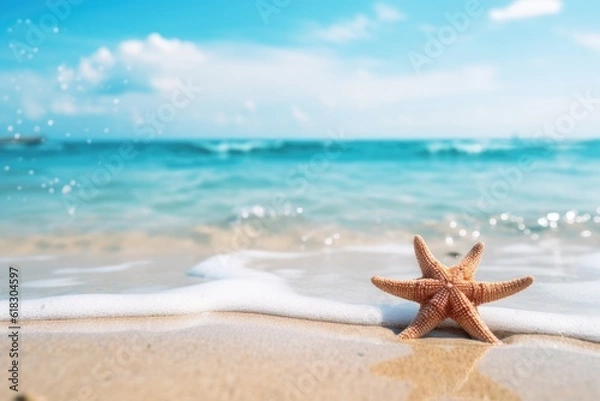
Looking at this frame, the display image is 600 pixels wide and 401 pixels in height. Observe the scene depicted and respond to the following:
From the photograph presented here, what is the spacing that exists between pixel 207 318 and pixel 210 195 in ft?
29.4

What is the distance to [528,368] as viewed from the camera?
308cm

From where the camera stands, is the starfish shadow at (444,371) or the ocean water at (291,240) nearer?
the starfish shadow at (444,371)

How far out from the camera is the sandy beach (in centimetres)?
279

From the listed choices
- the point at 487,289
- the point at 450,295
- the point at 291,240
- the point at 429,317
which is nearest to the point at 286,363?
the point at 429,317

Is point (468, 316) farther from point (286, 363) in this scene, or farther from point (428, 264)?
point (286, 363)

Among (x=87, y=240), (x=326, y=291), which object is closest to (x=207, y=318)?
(x=326, y=291)

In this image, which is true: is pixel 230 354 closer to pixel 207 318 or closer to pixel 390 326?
pixel 207 318

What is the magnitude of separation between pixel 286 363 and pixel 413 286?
1.03 metres

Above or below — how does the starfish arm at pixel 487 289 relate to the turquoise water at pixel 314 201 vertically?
below

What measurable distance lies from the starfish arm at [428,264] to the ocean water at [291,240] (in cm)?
46

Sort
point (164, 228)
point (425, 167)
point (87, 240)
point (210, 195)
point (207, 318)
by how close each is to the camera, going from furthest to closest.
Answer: point (425, 167)
point (210, 195)
point (164, 228)
point (87, 240)
point (207, 318)

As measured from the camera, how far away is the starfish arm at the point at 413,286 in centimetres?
353

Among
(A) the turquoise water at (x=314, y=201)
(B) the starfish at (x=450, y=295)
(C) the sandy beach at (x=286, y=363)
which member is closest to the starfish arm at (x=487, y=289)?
(B) the starfish at (x=450, y=295)

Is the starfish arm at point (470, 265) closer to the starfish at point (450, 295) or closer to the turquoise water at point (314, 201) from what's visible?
the starfish at point (450, 295)
